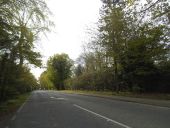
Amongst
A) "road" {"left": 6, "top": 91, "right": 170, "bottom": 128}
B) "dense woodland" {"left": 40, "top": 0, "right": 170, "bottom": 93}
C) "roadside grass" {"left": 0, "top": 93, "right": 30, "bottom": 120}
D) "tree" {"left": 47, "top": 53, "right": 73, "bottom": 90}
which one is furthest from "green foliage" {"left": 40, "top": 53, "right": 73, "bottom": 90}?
"road" {"left": 6, "top": 91, "right": 170, "bottom": 128}

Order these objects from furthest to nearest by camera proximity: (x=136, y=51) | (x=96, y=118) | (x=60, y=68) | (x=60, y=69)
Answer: (x=60, y=69), (x=60, y=68), (x=136, y=51), (x=96, y=118)

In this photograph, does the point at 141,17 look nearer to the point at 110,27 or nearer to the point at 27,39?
the point at 27,39

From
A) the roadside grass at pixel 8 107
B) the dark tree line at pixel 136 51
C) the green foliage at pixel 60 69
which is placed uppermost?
the green foliage at pixel 60 69

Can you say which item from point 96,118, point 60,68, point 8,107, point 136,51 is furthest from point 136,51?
point 60,68

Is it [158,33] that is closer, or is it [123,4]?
[123,4]

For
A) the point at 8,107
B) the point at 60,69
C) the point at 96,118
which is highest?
the point at 60,69

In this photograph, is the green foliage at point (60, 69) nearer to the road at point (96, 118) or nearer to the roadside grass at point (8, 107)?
the roadside grass at point (8, 107)

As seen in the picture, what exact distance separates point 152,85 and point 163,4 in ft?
62.6

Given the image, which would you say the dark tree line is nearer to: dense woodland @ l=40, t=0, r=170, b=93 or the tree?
dense woodland @ l=40, t=0, r=170, b=93

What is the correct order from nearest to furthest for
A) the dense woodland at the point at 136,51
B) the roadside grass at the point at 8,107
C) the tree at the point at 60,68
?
the roadside grass at the point at 8,107 → the dense woodland at the point at 136,51 → the tree at the point at 60,68

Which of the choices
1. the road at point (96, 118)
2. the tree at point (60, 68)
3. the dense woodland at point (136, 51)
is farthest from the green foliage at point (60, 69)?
the road at point (96, 118)

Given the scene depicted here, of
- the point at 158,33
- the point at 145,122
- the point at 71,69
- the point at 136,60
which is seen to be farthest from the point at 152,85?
the point at 71,69

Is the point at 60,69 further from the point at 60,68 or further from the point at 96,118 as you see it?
the point at 96,118

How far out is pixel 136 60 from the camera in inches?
1547
